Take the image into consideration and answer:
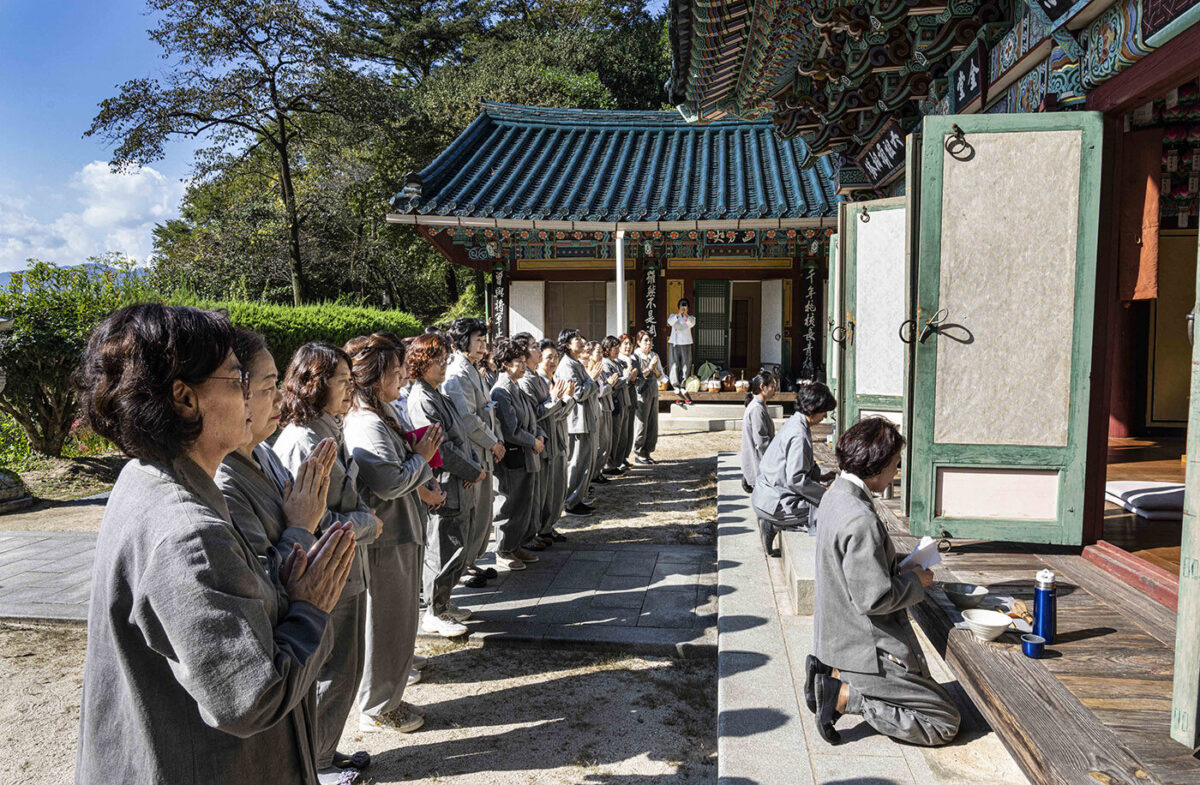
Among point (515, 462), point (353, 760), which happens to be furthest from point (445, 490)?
point (353, 760)

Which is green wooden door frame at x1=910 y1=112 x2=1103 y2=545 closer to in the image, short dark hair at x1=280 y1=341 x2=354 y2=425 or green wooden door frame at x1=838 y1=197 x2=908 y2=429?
green wooden door frame at x1=838 y1=197 x2=908 y2=429

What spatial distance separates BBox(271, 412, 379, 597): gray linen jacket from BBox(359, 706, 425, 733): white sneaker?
1.05m

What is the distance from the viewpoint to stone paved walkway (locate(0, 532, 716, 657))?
4.48m

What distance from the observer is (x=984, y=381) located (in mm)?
3902

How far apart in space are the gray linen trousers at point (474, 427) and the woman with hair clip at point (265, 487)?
2.57 metres

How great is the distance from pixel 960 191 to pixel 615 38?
73.6ft

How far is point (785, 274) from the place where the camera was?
13.3m

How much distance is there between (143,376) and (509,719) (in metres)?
2.75

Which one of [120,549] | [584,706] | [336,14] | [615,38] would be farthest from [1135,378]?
[336,14]

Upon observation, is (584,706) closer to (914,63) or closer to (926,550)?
(926,550)

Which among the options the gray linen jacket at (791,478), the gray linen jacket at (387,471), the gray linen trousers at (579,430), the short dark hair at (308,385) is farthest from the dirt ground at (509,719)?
the gray linen trousers at (579,430)

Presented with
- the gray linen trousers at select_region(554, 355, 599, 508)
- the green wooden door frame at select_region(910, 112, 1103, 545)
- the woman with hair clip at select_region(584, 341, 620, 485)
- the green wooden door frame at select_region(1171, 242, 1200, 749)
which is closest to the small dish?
the green wooden door frame at select_region(1171, 242, 1200, 749)

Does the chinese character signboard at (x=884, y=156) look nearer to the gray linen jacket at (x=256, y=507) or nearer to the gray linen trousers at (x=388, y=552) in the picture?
the gray linen trousers at (x=388, y=552)

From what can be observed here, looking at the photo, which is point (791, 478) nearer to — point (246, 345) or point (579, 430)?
point (579, 430)
